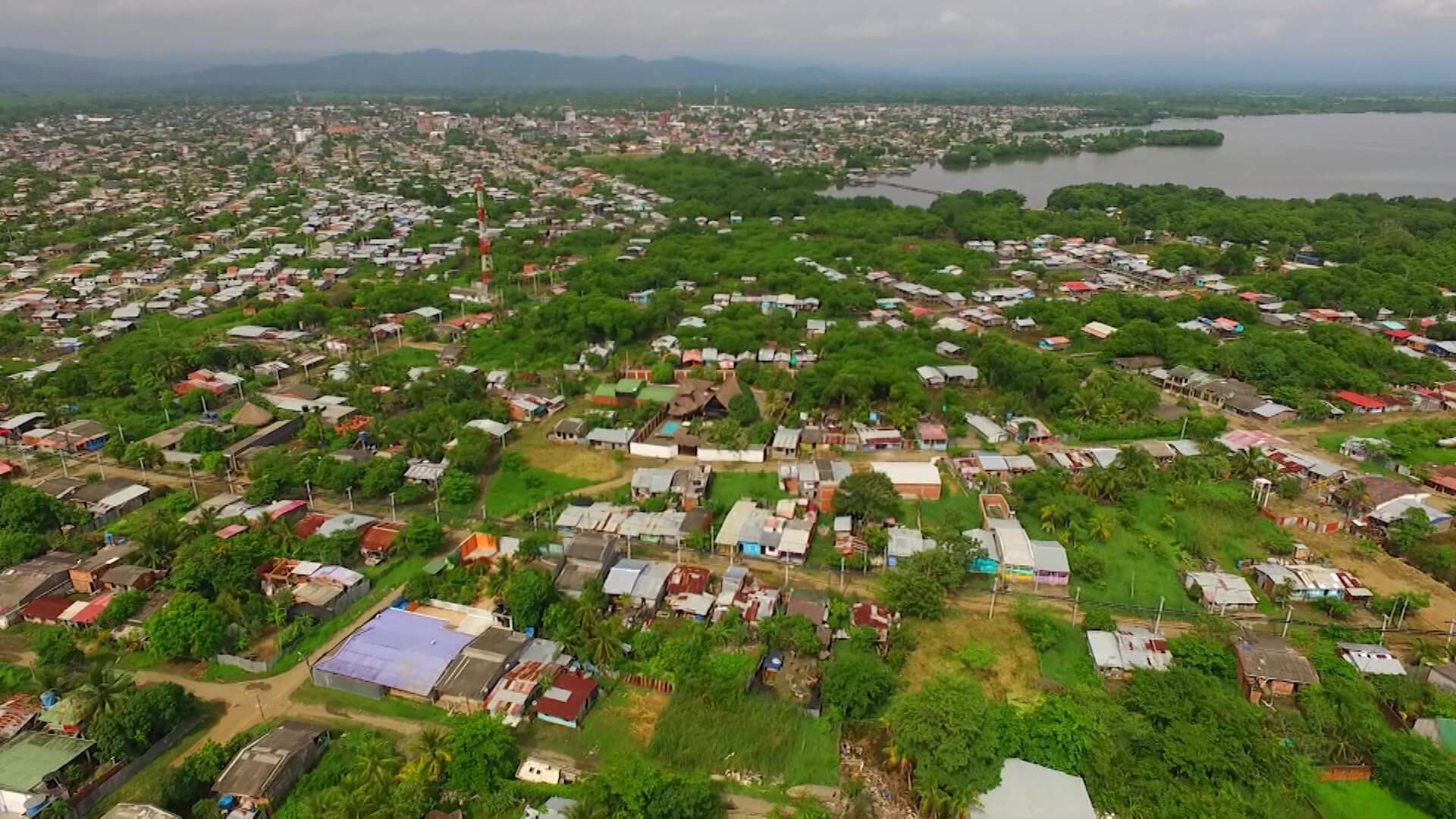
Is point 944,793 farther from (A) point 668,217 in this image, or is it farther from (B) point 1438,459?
(A) point 668,217

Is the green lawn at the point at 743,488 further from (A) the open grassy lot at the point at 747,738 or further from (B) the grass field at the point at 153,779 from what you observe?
(B) the grass field at the point at 153,779

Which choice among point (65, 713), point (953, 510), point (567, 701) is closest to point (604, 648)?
point (567, 701)

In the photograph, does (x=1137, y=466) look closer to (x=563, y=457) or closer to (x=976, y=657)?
(x=976, y=657)

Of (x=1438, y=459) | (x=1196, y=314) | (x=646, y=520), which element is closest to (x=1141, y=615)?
(x=646, y=520)

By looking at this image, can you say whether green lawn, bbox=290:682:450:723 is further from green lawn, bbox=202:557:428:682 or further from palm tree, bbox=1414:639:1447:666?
palm tree, bbox=1414:639:1447:666

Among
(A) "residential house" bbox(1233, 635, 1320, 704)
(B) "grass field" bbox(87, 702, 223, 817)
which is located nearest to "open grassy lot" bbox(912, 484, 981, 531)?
(A) "residential house" bbox(1233, 635, 1320, 704)
